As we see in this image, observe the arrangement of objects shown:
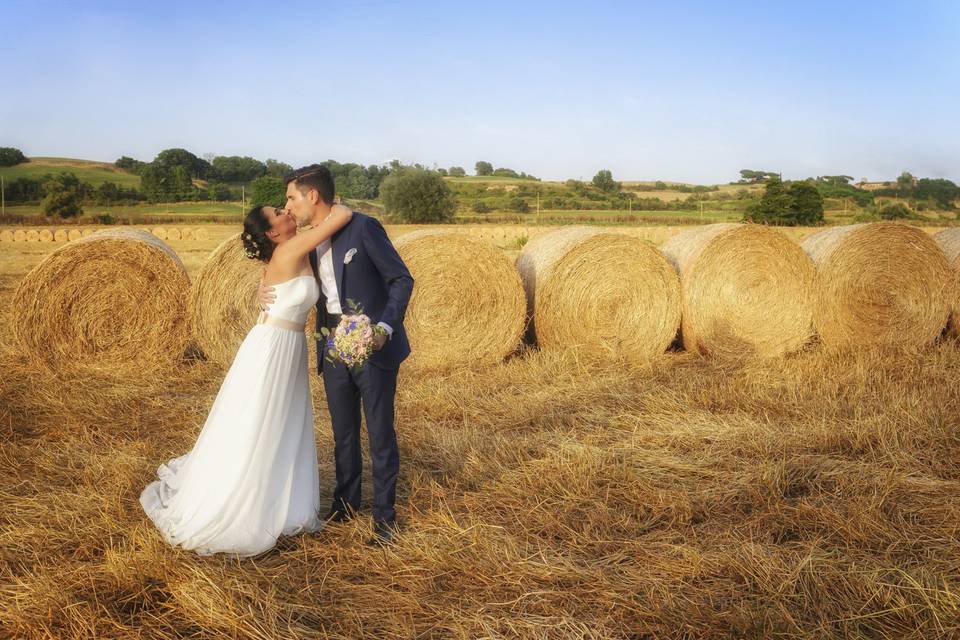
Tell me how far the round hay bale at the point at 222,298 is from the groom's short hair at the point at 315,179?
4.39 m

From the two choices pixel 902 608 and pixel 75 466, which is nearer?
pixel 902 608

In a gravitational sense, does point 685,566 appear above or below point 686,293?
below

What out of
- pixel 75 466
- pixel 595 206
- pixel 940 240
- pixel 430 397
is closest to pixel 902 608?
pixel 430 397

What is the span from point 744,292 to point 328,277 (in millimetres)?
6035

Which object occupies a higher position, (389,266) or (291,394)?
(389,266)

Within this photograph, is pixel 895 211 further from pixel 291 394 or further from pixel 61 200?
pixel 291 394

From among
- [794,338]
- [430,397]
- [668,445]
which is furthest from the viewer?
[794,338]

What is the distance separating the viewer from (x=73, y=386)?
24.3 feet

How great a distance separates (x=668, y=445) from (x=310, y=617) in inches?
117

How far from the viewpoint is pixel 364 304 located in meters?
4.18

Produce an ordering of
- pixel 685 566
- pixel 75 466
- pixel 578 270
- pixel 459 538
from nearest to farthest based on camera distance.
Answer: pixel 685 566, pixel 459 538, pixel 75 466, pixel 578 270

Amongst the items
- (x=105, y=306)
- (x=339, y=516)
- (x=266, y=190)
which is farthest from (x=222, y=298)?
(x=266, y=190)

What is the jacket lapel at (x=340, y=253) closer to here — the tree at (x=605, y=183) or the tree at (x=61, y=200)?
the tree at (x=61, y=200)

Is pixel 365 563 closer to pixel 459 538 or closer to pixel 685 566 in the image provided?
pixel 459 538
